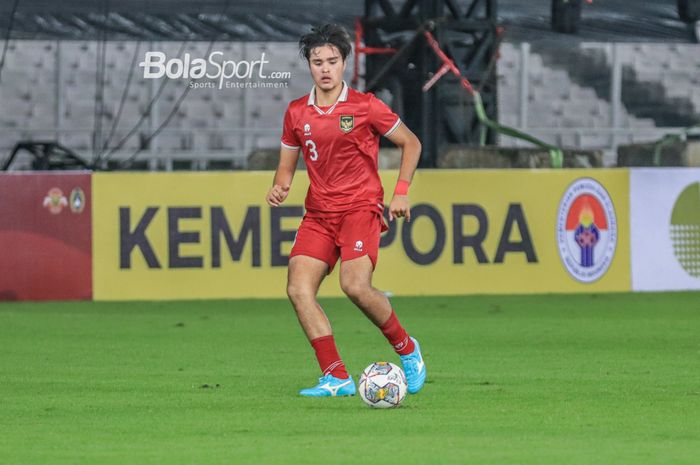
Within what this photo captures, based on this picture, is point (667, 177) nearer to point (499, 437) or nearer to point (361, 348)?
point (361, 348)

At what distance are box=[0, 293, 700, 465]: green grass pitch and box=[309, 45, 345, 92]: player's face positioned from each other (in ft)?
5.45

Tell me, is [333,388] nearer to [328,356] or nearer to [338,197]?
[328,356]

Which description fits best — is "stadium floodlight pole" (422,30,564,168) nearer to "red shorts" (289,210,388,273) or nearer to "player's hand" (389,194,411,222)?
"red shorts" (289,210,388,273)

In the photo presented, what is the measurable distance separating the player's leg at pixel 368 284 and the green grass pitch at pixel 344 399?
0.21 m

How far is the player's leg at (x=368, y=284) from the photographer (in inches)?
345

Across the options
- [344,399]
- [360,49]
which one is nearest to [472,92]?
[360,49]

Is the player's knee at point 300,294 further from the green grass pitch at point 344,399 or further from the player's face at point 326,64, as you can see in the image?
the player's face at point 326,64

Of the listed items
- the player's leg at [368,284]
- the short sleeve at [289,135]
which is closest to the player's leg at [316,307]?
the player's leg at [368,284]

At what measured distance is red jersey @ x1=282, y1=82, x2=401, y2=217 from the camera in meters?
8.87

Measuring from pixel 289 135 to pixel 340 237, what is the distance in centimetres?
62

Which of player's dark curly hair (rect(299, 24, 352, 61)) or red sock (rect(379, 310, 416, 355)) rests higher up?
player's dark curly hair (rect(299, 24, 352, 61))

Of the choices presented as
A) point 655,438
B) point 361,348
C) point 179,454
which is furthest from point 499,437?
point 361,348

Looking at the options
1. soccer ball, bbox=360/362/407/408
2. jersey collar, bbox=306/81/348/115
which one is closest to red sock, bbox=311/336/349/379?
soccer ball, bbox=360/362/407/408

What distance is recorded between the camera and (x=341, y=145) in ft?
29.1
